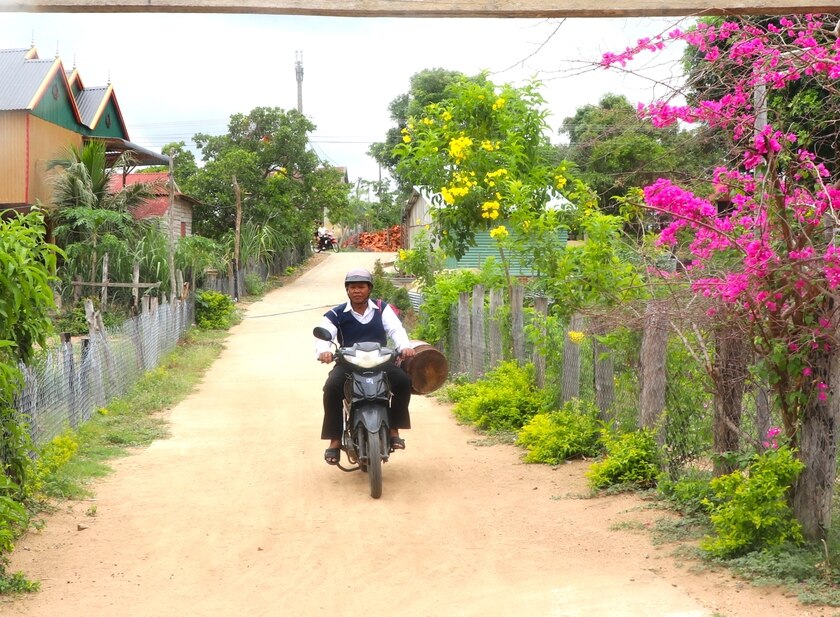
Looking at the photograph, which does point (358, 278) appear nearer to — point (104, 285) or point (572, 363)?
point (572, 363)

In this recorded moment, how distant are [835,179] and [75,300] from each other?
75.6 ft

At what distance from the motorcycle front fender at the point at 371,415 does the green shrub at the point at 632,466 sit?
1710 millimetres

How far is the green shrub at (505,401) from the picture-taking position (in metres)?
10.7

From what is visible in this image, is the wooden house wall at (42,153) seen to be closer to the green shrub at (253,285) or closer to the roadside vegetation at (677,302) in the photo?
the green shrub at (253,285)

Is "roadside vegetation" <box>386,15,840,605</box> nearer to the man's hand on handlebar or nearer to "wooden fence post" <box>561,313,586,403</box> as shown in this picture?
"wooden fence post" <box>561,313,586,403</box>

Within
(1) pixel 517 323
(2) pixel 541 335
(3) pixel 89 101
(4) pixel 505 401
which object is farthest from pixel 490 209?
(3) pixel 89 101

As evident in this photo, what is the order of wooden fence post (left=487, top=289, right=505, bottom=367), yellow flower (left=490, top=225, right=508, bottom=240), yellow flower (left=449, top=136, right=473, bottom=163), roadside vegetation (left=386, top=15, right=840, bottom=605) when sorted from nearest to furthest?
roadside vegetation (left=386, top=15, right=840, bottom=605) → yellow flower (left=490, top=225, right=508, bottom=240) → yellow flower (left=449, top=136, right=473, bottom=163) → wooden fence post (left=487, top=289, right=505, bottom=367)

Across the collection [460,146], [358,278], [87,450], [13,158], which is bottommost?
[87,450]

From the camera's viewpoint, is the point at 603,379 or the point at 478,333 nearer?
the point at 603,379

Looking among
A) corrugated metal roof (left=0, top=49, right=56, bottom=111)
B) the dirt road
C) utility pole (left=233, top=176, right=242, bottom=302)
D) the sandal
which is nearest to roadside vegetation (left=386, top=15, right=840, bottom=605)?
the dirt road

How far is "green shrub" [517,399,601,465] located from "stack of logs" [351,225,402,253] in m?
57.7

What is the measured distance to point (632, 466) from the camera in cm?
764

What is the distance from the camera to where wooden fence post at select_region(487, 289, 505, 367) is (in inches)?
490

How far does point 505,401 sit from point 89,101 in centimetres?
2484
